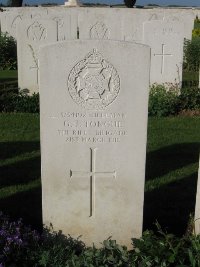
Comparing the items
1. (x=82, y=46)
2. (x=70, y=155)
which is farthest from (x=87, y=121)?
(x=82, y=46)

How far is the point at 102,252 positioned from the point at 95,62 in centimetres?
142

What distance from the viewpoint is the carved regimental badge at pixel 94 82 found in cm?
346

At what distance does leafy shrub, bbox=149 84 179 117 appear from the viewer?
8203 mm

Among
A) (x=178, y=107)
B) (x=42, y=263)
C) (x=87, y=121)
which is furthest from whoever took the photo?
(x=178, y=107)

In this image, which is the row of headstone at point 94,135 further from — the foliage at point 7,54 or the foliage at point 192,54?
the foliage at point 7,54

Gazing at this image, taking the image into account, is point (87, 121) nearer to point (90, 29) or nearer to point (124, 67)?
point (124, 67)

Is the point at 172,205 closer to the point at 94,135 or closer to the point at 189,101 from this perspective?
the point at 94,135

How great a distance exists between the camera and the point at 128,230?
3906 millimetres

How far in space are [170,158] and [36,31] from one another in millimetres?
3762

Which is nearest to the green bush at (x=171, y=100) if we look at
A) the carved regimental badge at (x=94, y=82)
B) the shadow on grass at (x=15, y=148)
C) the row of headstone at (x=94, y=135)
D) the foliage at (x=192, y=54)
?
the shadow on grass at (x=15, y=148)

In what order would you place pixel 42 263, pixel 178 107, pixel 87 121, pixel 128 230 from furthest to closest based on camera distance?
pixel 178 107 → pixel 128 230 → pixel 87 121 → pixel 42 263

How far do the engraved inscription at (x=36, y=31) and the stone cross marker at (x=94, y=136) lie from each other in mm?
5169

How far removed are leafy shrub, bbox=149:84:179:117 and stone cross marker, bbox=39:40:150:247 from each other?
4481 millimetres

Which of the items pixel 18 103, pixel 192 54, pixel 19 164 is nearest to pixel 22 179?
pixel 19 164
